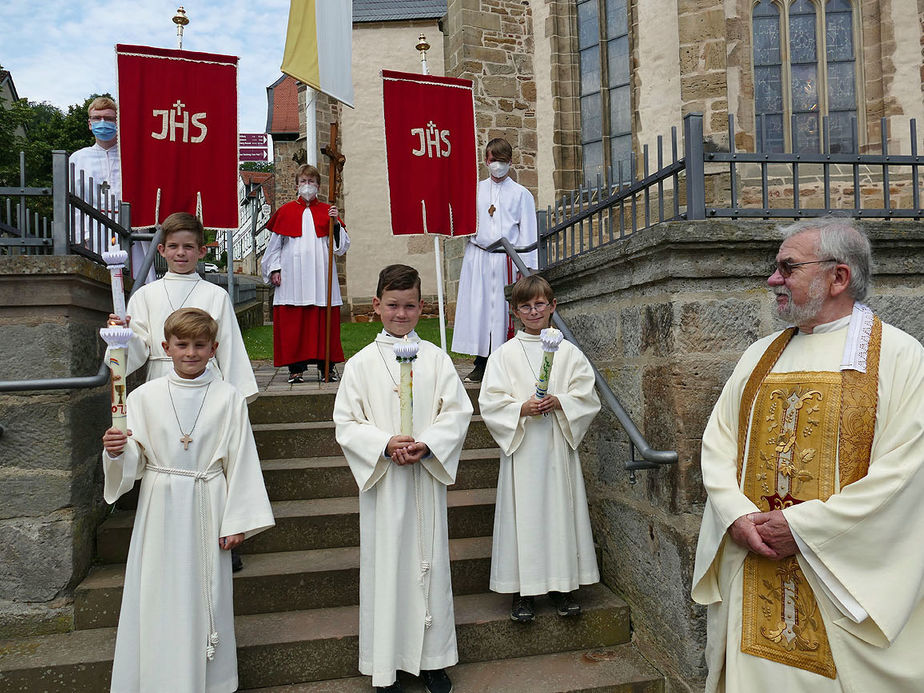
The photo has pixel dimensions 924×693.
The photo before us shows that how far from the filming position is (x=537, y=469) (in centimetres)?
385

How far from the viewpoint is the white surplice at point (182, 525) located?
9.93 ft

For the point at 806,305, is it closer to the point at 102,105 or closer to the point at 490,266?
the point at 490,266

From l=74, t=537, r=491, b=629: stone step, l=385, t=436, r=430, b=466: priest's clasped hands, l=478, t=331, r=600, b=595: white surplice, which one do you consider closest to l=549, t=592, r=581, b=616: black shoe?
l=478, t=331, r=600, b=595: white surplice

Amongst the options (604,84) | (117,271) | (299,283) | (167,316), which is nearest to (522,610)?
(167,316)

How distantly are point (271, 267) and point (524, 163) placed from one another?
664 cm

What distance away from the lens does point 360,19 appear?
17.0 meters

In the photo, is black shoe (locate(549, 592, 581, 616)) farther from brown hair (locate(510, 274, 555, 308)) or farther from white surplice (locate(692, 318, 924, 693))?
brown hair (locate(510, 274, 555, 308))

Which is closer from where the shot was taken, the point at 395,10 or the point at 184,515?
the point at 184,515

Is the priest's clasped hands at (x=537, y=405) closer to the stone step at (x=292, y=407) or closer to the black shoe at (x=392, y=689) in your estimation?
the black shoe at (x=392, y=689)

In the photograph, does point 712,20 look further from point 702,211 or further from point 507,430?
point 507,430

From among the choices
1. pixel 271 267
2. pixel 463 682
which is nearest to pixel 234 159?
pixel 271 267

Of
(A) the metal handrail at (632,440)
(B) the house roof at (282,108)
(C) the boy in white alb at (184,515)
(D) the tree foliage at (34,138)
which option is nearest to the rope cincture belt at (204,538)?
(C) the boy in white alb at (184,515)

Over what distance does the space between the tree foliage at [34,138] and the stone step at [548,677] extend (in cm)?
1840

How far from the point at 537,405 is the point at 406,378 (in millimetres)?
889
